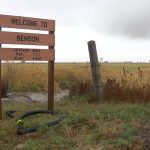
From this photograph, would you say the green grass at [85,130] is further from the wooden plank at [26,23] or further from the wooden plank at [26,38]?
the wooden plank at [26,23]

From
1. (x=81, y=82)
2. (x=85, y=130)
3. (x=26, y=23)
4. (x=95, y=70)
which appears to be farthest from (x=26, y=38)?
(x=81, y=82)

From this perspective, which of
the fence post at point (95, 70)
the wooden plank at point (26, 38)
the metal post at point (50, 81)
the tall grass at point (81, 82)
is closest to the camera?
the wooden plank at point (26, 38)

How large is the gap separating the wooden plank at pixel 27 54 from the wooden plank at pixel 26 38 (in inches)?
6.6

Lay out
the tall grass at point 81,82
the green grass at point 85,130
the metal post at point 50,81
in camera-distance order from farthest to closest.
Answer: the tall grass at point 81,82 → the metal post at point 50,81 → the green grass at point 85,130

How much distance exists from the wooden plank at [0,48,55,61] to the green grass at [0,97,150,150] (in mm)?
1266

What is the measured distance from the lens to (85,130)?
856 cm

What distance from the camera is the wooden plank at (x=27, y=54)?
10.3 metres

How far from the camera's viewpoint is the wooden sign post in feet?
33.7

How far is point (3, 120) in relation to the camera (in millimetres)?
9945

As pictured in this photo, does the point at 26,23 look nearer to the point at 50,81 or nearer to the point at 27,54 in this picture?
the point at 27,54

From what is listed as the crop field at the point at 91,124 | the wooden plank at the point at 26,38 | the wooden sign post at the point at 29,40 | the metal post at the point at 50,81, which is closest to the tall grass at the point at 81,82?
the crop field at the point at 91,124

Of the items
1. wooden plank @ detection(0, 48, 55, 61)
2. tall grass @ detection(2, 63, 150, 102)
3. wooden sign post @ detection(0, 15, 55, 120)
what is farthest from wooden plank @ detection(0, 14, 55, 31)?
tall grass @ detection(2, 63, 150, 102)

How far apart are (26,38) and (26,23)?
34 cm

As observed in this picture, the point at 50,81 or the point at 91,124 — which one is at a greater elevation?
the point at 50,81
